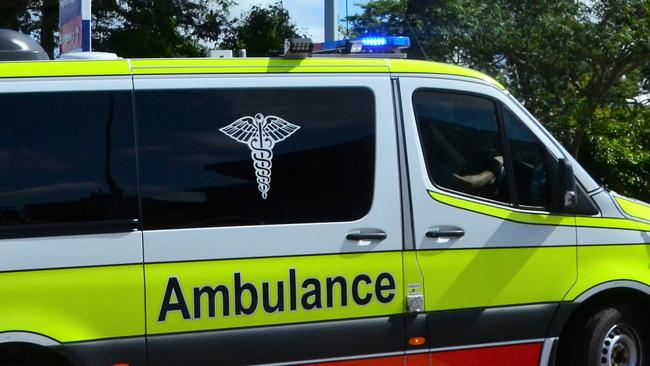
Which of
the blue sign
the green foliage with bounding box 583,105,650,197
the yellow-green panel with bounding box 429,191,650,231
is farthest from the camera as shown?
the green foliage with bounding box 583,105,650,197

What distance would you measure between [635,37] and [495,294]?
8.69m

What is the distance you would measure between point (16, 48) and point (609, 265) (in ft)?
12.2

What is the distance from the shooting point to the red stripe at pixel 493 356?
4805 millimetres

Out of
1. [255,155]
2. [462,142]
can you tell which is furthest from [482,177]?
[255,155]

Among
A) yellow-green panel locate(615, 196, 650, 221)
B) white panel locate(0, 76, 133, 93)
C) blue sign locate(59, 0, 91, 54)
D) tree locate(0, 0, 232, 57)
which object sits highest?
tree locate(0, 0, 232, 57)

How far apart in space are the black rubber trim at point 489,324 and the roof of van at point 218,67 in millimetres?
1431

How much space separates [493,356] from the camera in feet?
16.1

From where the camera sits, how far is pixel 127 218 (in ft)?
13.8

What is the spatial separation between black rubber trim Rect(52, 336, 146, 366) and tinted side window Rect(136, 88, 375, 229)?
0.61m

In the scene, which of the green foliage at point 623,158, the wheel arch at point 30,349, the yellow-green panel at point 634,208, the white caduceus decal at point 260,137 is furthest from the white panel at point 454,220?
the green foliage at point 623,158

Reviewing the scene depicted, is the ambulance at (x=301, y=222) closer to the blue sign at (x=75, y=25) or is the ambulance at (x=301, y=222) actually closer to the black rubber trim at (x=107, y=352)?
the black rubber trim at (x=107, y=352)

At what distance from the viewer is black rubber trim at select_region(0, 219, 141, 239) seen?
4023 mm

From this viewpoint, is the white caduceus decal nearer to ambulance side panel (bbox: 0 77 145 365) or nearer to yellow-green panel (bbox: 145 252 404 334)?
yellow-green panel (bbox: 145 252 404 334)

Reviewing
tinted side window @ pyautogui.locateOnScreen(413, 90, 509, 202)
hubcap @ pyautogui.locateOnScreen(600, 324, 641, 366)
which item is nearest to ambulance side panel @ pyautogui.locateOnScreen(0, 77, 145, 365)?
tinted side window @ pyautogui.locateOnScreen(413, 90, 509, 202)
